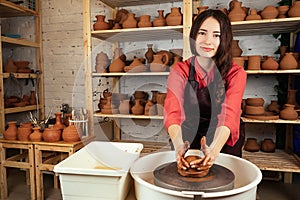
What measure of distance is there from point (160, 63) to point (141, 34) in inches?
14.6

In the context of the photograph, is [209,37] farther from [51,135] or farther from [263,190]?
[263,190]

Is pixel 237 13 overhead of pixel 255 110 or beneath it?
overhead

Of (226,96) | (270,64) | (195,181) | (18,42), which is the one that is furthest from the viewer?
(18,42)

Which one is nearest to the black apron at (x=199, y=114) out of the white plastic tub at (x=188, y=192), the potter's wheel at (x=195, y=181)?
the white plastic tub at (x=188, y=192)

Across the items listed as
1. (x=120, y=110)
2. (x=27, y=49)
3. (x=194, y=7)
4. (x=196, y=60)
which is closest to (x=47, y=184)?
(x=120, y=110)

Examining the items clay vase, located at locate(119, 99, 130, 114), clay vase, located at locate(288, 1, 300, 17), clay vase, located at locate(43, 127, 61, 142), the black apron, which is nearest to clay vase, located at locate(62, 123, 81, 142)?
clay vase, located at locate(43, 127, 61, 142)

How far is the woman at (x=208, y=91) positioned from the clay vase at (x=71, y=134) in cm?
109

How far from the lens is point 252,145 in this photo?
2225 mm

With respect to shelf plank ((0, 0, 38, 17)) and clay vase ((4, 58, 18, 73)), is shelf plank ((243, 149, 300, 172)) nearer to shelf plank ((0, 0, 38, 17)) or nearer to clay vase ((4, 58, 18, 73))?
clay vase ((4, 58, 18, 73))

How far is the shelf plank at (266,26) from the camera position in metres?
1.87

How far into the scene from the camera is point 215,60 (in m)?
1.24

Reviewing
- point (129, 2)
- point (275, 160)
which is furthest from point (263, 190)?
point (129, 2)

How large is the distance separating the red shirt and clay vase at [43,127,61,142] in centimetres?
125

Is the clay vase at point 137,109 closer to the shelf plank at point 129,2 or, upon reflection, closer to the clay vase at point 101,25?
the clay vase at point 101,25
